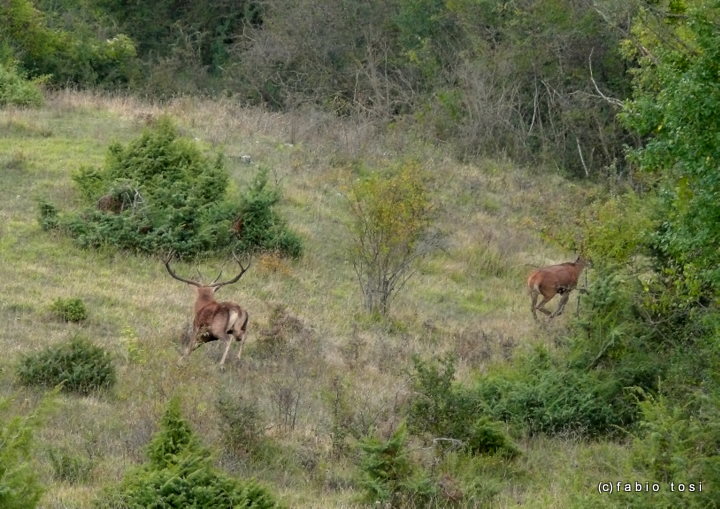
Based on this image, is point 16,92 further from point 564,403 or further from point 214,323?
point 564,403

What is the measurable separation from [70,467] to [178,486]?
1842 millimetres

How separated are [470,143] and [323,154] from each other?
6.65m

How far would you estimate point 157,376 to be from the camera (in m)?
13.7

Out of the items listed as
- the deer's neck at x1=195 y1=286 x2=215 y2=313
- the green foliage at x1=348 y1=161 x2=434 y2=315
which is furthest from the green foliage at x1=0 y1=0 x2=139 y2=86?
the deer's neck at x1=195 y1=286 x2=215 y2=313

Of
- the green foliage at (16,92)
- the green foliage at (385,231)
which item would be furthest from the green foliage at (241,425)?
the green foliage at (16,92)

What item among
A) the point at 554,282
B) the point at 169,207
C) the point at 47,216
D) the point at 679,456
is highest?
the point at 679,456

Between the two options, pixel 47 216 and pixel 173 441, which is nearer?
pixel 173 441

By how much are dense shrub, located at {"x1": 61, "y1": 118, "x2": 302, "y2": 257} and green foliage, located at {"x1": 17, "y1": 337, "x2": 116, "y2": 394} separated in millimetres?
5690

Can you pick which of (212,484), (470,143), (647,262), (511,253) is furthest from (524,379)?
(470,143)

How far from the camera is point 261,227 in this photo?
20219 millimetres

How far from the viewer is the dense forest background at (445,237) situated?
407 inches

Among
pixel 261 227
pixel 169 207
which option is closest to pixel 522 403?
pixel 261 227

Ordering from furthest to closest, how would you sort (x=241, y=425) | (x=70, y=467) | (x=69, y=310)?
1. (x=69, y=310)
2. (x=241, y=425)
3. (x=70, y=467)

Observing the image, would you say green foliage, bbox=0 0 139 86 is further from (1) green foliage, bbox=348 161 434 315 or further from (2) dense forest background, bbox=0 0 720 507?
(1) green foliage, bbox=348 161 434 315
